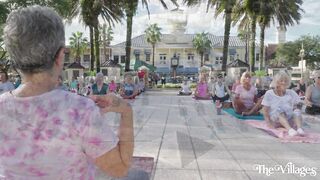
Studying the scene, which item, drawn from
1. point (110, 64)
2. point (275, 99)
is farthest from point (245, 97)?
point (110, 64)

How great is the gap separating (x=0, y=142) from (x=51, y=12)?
0.51 meters

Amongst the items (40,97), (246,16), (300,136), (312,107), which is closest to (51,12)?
(40,97)

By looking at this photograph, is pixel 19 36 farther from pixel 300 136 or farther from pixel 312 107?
pixel 312 107

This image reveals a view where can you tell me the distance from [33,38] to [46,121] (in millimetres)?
295

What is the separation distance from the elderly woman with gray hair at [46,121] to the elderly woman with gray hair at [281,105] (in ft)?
21.1

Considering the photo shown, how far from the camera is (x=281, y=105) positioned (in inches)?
318

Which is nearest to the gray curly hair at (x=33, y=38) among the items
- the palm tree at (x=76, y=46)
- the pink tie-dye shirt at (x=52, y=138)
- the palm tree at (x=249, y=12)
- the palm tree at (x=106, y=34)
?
the pink tie-dye shirt at (x=52, y=138)

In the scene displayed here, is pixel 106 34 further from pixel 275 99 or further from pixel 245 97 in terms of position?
pixel 275 99

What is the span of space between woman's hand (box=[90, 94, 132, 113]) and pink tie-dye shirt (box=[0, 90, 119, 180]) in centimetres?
11

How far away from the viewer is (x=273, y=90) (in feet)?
27.7

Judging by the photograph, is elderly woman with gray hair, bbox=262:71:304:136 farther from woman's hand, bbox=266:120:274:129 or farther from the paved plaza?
the paved plaza

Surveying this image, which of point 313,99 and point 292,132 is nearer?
→ point 292,132

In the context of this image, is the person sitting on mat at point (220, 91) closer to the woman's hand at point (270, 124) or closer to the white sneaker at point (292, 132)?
the woman's hand at point (270, 124)

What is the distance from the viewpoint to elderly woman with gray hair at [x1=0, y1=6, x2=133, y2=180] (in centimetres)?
168
